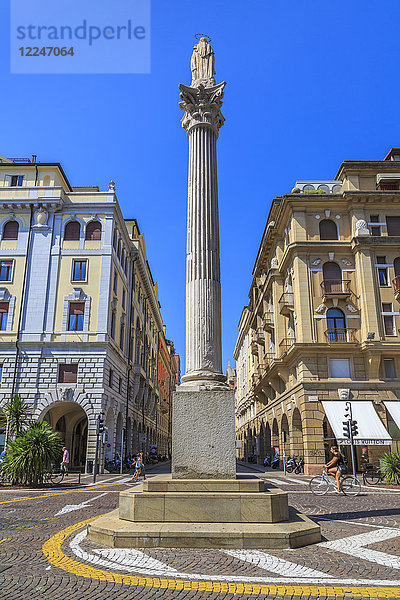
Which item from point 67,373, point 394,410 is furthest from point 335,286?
point 67,373

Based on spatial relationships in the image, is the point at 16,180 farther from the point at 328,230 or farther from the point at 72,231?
the point at 328,230

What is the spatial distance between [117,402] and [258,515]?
29.7 meters

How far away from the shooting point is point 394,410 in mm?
29297

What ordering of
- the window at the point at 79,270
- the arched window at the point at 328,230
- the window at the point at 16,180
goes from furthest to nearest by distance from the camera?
the window at the point at 16,180, the window at the point at 79,270, the arched window at the point at 328,230

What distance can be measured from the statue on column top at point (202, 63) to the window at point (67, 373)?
22841 millimetres

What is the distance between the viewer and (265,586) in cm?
596

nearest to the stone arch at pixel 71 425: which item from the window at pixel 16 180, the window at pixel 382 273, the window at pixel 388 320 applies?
the window at pixel 16 180

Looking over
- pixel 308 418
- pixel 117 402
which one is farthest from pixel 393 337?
pixel 117 402

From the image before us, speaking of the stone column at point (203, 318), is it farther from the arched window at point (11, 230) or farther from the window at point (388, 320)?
the arched window at point (11, 230)

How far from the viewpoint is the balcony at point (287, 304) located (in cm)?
3416

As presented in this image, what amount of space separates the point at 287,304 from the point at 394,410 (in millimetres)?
9892

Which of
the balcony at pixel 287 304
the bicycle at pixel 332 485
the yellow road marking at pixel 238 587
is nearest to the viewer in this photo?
the yellow road marking at pixel 238 587

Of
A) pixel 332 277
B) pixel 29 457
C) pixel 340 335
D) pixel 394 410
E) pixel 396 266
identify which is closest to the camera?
pixel 29 457

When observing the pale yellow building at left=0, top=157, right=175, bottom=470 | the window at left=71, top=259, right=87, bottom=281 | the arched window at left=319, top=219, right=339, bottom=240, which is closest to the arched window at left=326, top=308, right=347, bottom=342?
the arched window at left=319, top=219, right=339, bottom=240
